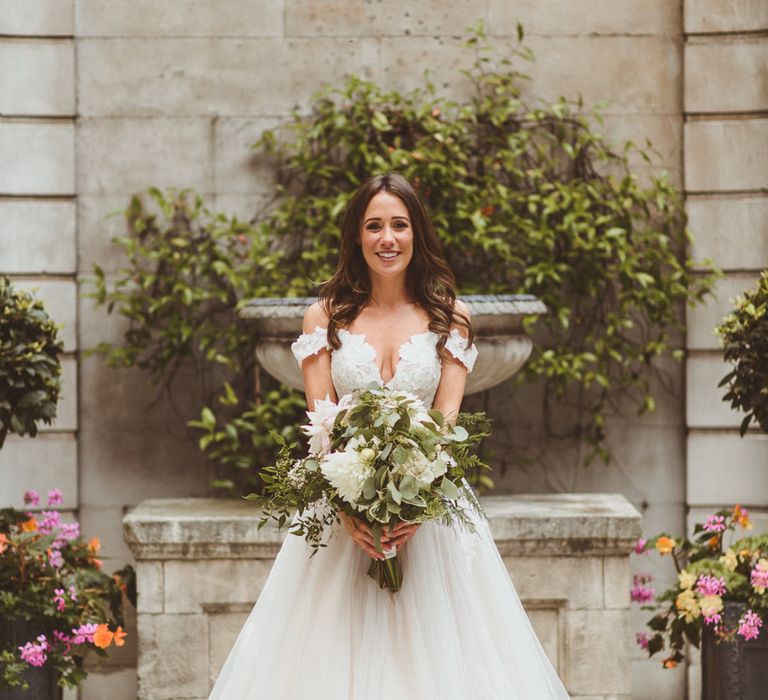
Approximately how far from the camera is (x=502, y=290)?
21.6ft

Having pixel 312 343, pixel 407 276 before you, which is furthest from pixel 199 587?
pixel 407 276

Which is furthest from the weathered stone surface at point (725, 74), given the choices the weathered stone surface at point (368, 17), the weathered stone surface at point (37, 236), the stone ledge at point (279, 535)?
the weathered stone surface at point (37, 236)

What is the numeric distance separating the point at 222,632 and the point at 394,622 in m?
1.99

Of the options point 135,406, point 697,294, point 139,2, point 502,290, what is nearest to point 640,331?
point 697,294

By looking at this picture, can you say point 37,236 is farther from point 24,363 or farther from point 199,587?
point 199,587

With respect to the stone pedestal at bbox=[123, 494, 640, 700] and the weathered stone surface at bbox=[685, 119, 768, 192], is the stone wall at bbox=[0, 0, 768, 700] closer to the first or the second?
the weathered stone surface at bbox=[685, 119, 768, 192]

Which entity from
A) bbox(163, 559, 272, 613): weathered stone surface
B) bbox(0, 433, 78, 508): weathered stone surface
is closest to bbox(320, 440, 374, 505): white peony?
bbox(163, 559, 272, 613): weathered stone surface

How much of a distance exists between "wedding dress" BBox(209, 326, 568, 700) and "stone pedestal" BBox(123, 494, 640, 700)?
138cm

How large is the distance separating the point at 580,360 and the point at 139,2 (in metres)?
3.00

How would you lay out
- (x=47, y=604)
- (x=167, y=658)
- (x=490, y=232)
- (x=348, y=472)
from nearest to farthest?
(x=348, y=472) → (x=47, y=604) → (x=167, y=658) → (x=490, y=232)

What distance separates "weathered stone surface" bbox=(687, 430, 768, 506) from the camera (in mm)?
6609

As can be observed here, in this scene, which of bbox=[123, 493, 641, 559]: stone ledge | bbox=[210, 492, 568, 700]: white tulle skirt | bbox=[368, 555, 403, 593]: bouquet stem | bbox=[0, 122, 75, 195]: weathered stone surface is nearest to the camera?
bbox=[210, 492, 568, 700]: white tulle skirt

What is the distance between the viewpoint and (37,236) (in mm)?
6578

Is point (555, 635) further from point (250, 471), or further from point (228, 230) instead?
point (228, 230)
